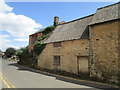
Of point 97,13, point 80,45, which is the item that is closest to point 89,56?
point 80,45

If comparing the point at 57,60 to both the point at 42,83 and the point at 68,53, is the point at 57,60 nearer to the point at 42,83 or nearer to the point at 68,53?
the point at 68,53

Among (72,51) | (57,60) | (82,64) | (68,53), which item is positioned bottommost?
(82,64)

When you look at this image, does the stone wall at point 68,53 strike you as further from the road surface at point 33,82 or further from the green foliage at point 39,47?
the road surface at point 33,82

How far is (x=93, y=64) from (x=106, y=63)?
1.54 meters

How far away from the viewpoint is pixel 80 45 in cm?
1464

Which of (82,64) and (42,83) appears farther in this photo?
(82,64)

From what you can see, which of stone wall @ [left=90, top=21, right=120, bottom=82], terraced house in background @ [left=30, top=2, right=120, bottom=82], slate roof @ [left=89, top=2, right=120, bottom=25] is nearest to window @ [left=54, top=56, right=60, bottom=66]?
terraced house in background @ [left=30, top=2, right=120, bottom=82]

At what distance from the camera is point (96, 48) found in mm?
12672

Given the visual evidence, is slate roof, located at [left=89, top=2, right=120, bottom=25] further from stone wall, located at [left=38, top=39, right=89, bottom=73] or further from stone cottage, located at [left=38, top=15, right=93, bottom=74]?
stone wall, located at [left=38, top=39, right=89, bottom=73]

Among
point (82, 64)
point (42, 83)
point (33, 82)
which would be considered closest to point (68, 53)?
point (82, 64)

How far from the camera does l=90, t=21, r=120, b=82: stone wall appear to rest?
36.1 feet

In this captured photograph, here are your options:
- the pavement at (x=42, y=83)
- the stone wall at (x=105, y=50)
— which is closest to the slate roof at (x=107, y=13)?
the stone wall at (x=105, y=50)

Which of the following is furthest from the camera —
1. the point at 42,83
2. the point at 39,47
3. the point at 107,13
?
the point at 39,47

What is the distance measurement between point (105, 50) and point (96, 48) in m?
1.10
